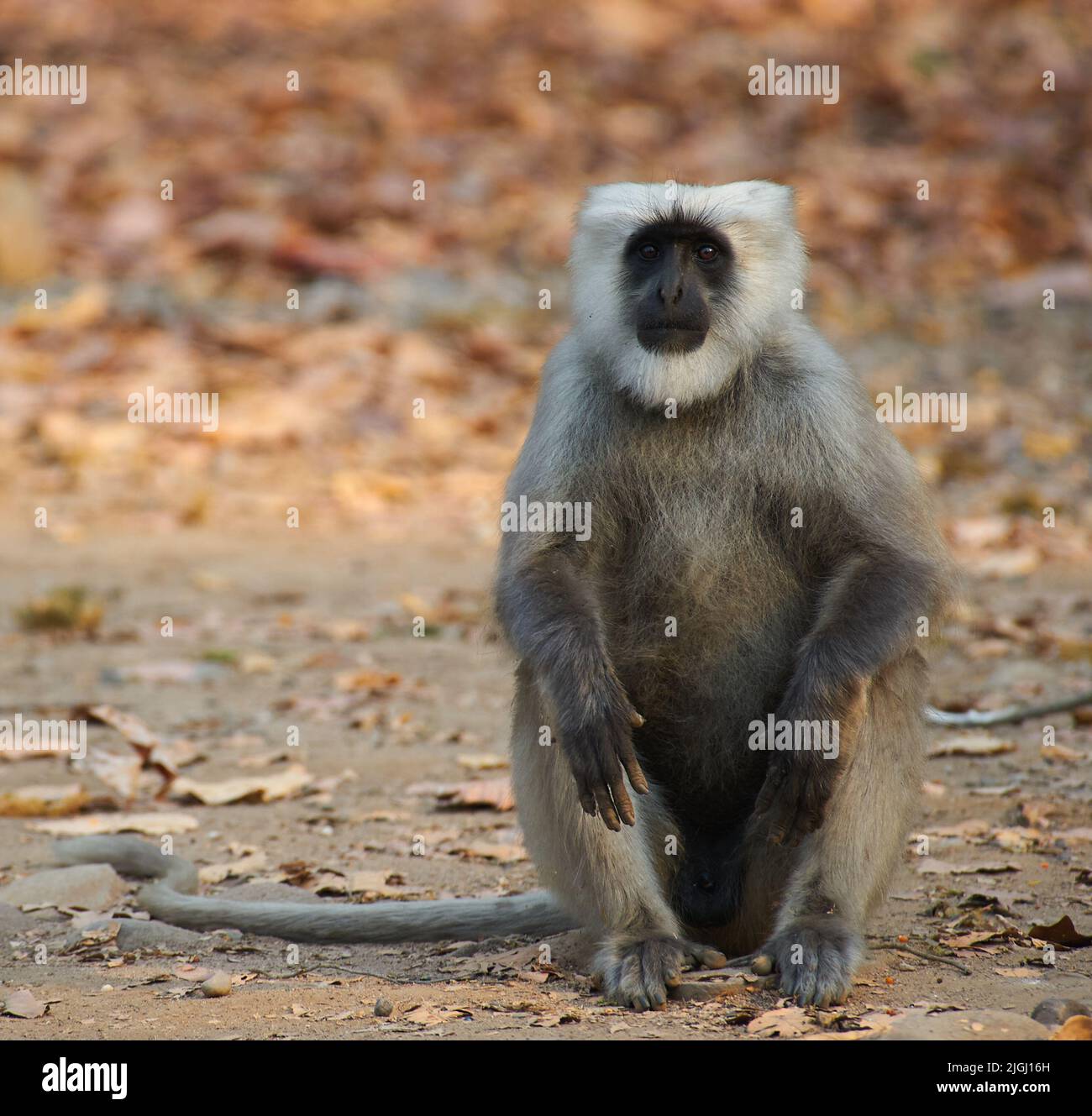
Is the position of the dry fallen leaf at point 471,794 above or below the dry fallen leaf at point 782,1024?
above

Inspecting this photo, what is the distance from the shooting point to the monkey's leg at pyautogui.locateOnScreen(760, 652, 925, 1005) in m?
3.59

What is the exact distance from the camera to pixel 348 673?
22.1 feet

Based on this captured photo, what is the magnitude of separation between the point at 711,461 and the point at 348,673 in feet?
10.2

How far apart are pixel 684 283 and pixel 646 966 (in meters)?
1.58

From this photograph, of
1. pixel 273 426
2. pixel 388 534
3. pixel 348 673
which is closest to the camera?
pixel 348 673

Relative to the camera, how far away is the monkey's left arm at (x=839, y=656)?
3559 mm

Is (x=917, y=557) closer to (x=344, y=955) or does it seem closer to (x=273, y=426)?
(x=344, y=955)

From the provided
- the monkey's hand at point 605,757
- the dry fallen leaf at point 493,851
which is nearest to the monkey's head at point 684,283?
the monkey's hand at point 605,757

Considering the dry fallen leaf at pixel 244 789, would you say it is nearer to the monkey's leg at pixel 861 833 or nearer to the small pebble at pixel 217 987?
the small pebble at pixel 217 987

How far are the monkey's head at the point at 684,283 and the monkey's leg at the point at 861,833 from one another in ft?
2.85

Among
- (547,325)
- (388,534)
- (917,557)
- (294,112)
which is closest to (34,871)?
(917,557)

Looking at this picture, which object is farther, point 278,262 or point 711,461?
point 278,262

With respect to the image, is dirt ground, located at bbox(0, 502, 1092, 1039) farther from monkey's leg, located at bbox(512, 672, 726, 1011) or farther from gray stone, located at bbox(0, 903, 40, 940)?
monkey's leg, located at bbox(512, 672, 726, 1011)

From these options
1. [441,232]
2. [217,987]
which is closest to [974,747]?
[217,987]
